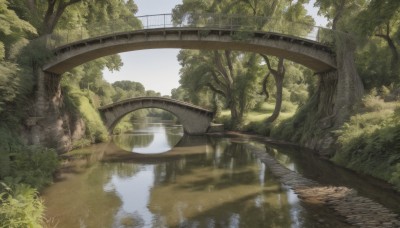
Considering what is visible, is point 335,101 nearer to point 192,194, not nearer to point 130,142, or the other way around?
point 192,194

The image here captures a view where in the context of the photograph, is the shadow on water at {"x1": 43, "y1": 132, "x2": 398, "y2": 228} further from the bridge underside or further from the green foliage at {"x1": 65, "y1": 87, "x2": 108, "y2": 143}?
the green foliage at {"x1": 65, "y1": 87, "x2": 108, "y2": 143}

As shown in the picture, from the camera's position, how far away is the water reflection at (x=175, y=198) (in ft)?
32.6

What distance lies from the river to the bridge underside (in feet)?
27.3

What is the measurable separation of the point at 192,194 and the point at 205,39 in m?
15.7

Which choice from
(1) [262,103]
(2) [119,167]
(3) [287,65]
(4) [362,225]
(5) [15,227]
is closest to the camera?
(5) [15,227]

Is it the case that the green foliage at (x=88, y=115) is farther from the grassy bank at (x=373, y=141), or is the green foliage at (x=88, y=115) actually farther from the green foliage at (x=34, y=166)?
the grassy bank at (x=373, y=141)

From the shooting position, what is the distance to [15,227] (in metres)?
7.41

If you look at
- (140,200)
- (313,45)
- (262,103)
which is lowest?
(140,200)

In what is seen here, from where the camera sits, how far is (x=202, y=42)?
26.6 metres

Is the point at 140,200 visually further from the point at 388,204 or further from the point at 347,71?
the point at 347,71

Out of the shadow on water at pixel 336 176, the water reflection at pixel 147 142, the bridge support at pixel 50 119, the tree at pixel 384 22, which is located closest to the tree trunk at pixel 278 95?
Answer: the tree at pixel 384 22

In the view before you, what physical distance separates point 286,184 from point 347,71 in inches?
515

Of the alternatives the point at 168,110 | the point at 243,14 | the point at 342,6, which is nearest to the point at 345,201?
the point at 342,6

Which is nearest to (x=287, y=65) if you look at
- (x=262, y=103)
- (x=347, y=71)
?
(x=262, y=103)
